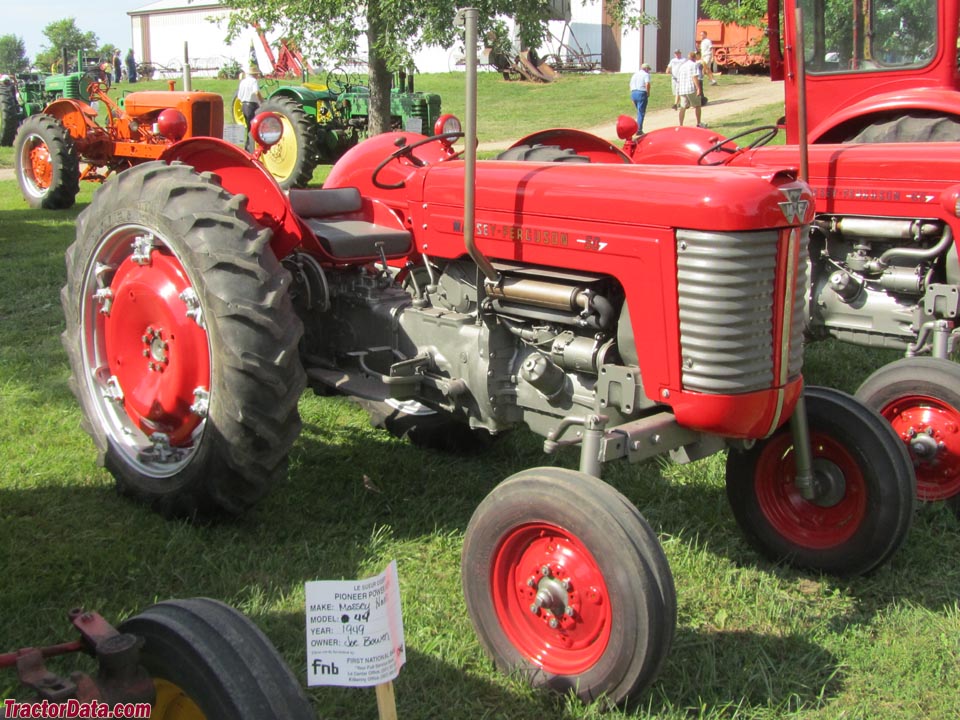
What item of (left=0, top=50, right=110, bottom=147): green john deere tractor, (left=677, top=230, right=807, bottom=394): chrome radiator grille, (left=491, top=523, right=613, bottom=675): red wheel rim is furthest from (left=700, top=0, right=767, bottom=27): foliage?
(left=491, top=523, right=613, bottom=675): red wheel rim

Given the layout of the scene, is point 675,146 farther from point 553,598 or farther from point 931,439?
point 553,598

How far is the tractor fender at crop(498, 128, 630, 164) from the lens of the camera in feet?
14.2

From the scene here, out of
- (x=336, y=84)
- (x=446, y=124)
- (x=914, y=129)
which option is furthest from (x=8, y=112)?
(x=914, y=129)

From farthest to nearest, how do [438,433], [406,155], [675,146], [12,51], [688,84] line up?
[12,51] < [688,84] < [675,146] < [438,433] < [406,155]

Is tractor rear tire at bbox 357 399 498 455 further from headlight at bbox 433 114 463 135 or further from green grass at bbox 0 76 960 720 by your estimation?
headlight at bbox 433 114 463 135

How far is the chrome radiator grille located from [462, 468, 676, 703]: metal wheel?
454 mm

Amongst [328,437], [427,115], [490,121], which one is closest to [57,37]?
[490,121]

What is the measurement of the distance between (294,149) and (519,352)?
9.67 metres

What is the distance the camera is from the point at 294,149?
40.3ft

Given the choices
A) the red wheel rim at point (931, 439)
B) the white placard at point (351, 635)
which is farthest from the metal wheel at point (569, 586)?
the red wheel rim at point (931, 439)

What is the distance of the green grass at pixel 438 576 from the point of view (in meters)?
2.65

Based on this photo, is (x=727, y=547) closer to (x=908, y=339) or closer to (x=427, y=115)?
(x=908, y=339)

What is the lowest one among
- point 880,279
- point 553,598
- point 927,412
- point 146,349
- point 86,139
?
point 553,598

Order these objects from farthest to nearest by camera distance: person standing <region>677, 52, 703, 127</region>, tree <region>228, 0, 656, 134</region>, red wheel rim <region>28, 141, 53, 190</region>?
person standing <region>677, 52, 703, 127</region>, tree <region>228, 0, 656, 134</region>, red wheel rim <region>28, 141, 53, 190</region>
